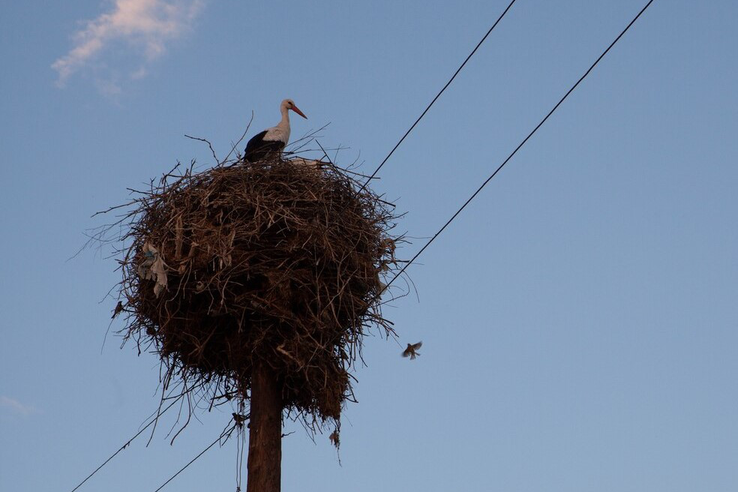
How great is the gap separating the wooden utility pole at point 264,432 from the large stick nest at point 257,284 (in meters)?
0.10

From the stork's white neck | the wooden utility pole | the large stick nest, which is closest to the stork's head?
the stork's white neck

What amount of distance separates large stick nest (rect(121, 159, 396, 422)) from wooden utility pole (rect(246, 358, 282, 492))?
0.33 ft

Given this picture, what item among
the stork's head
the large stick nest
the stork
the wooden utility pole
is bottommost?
the wooden utility pole

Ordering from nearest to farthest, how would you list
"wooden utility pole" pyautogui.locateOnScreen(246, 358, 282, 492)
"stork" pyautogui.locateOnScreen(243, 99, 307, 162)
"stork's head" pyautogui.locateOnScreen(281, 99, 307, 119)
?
"wooden utility pole" pyautogui.locateOnScreen(246, 358, 282, 492), "stork" pyautogui.locateOnScreen(243, 99, 307, 162), "stork's head" pyautogui.locateOnScreen(281, 99, 307, 119)

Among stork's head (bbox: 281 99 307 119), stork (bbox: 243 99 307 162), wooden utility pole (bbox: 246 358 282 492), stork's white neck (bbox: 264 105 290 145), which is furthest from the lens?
stork's head (bbox: 281 99 307 119)

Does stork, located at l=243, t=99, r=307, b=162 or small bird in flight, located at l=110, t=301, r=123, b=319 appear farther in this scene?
stork, located at l=243, t=99, r=307, b=162

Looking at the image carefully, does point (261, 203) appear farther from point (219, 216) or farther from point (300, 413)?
point (300, 413)

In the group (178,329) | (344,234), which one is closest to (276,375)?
(178,329)

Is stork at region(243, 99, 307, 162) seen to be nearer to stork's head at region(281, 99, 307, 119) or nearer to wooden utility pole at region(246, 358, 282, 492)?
stork's head at region(281, 99, 307, 119)

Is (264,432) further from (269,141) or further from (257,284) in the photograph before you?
(269,141)

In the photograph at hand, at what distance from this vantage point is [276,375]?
6.09 meters

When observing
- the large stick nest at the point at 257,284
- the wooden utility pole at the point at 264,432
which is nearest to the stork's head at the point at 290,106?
the large stick nest at the point at 257,284

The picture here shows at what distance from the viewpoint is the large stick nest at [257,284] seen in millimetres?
6070

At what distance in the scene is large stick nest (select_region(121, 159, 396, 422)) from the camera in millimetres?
6070
